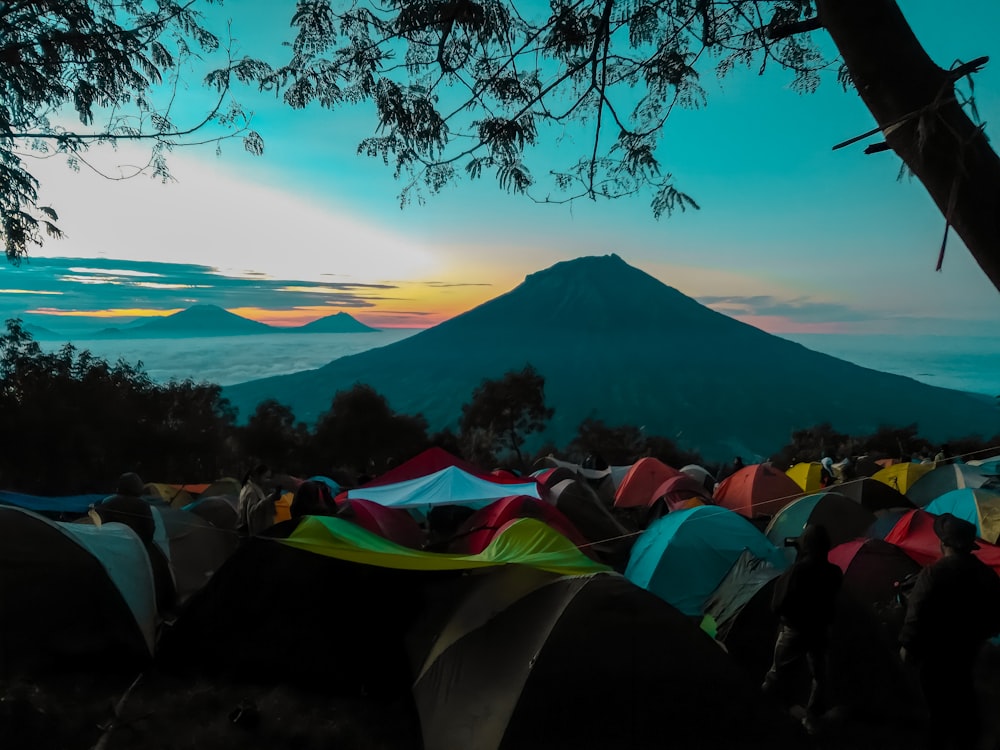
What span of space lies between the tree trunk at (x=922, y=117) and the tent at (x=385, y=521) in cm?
704

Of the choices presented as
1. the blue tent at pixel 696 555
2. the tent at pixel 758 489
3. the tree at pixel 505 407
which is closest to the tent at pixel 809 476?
the tent at pixel 758 489

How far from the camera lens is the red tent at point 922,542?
239 inches

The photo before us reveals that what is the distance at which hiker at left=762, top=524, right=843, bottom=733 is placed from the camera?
420cm

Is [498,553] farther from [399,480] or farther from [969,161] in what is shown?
[399,480]

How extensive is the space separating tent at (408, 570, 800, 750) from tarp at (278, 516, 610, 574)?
53 cm

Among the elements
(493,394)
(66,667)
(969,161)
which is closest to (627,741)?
(969,161)

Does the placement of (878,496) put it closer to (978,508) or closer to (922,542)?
(978,508)

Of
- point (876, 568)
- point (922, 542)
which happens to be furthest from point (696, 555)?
point (922, 542)

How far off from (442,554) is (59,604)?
2.75 meters

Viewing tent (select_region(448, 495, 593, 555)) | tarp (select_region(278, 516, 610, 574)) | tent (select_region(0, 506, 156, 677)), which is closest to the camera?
tarp (select_region(278, 516, 610, 574))

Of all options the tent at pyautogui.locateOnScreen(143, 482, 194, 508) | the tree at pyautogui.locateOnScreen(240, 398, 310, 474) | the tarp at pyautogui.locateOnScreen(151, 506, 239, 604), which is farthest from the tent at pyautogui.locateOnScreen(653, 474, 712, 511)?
A: the tree at pyautogui.locateOnScreen(240, 398, 310, 474)

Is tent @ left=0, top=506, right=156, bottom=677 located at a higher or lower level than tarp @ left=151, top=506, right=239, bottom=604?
higher

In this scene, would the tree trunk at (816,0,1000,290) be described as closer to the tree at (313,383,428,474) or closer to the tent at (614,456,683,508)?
the tent at (614,456,683,508)

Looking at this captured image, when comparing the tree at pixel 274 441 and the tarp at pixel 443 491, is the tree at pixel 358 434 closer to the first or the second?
the tree at pixel 274 441
